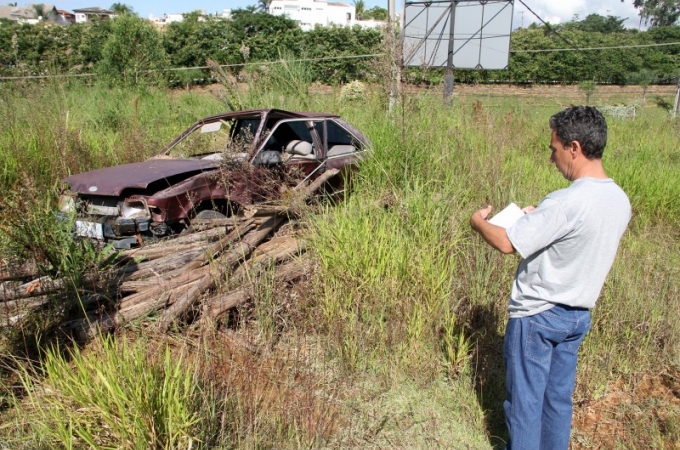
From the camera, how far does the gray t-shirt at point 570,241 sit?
2234 millimetres

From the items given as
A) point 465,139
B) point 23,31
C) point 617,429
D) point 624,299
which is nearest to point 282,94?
point 465,139

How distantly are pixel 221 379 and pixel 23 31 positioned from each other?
1020 inches

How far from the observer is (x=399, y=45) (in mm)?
5312

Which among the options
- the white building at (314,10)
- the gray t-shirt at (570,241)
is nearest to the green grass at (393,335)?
the gray t-shirt at (570,241)

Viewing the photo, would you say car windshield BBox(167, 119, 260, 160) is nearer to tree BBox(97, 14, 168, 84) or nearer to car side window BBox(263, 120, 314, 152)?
car side window BBox(263, 120, 314, 152)

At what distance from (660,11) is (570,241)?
409 ft

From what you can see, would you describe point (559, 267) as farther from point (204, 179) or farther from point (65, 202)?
point (65, 202)

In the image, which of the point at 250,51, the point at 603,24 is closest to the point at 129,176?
the point at 250,51

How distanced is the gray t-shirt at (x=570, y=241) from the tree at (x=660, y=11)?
119 metres

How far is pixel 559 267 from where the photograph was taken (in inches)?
92.3

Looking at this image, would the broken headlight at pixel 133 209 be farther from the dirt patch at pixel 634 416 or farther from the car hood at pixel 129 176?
the dirt patch at pixel 634 416

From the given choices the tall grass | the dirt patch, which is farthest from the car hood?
the dirt patch

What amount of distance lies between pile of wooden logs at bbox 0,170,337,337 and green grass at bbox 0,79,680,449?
21 centimetres

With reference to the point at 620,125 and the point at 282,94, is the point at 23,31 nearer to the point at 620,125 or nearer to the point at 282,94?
the point at 282,94
